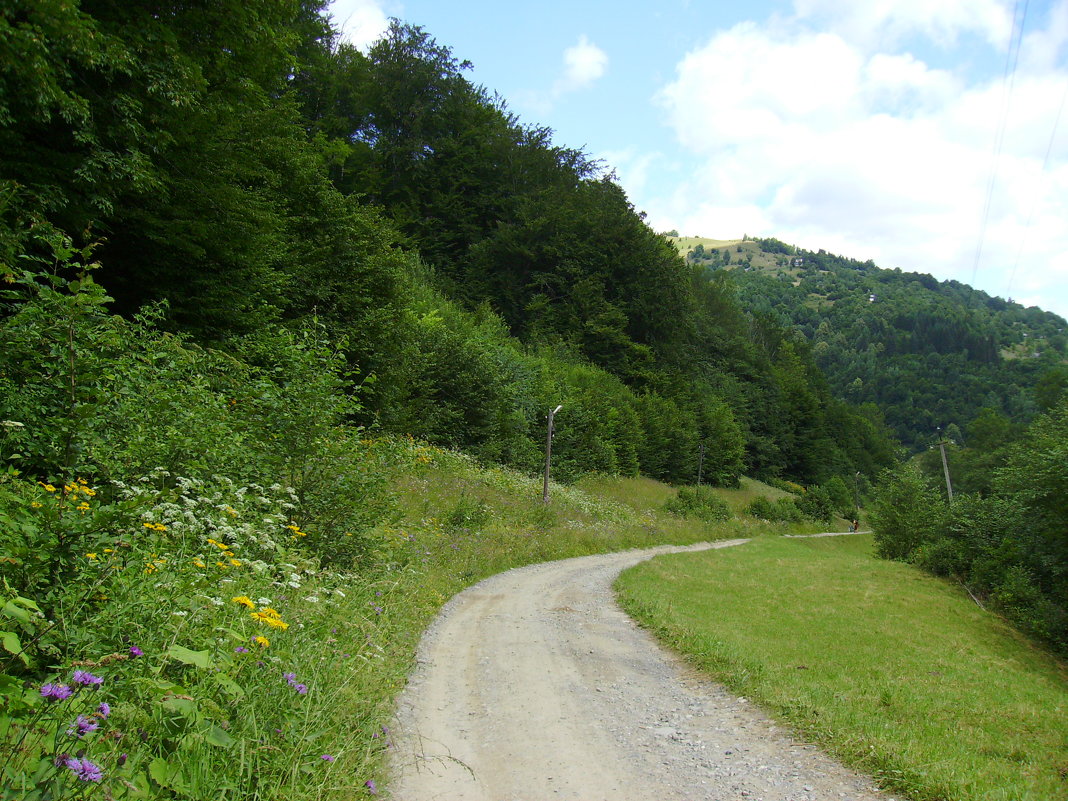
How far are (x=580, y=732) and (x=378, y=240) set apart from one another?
24.5 meters

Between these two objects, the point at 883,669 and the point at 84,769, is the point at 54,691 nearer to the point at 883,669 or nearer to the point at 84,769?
the point at 84,769

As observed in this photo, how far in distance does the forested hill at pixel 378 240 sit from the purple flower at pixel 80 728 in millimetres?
4545

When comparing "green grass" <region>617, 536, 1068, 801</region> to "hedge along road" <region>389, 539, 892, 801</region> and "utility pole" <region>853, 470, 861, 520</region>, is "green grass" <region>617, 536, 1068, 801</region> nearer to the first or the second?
"hedge along road" <region>389, 539, 892, 801</region>

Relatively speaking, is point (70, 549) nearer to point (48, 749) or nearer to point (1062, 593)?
point (48, 749)

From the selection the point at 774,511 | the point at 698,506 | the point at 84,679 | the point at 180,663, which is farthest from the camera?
the point at 774,511

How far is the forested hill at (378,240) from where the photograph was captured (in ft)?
38.9

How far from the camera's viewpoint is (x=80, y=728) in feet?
8.61

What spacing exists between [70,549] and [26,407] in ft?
11.0

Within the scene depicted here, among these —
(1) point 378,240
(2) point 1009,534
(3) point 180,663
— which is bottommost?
(2) point 1009,534

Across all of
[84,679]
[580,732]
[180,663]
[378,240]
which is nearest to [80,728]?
[84,679]

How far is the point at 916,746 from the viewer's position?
240 inches

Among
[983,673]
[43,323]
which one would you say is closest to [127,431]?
[43,323]

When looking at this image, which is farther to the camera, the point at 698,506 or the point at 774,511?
the point at 774,511

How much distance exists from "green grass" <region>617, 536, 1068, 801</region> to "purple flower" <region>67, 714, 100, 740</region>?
5.84 meters
